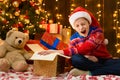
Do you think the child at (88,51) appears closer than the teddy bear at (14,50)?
Yes

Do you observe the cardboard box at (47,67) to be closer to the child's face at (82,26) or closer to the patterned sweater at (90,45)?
the patterned sweater at (90,45)

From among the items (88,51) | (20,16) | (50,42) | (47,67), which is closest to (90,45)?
(88,51)

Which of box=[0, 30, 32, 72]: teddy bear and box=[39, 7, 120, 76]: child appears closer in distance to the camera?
box=[39, 7, 120, 76]: child

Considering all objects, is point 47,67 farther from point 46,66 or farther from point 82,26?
point 82,26

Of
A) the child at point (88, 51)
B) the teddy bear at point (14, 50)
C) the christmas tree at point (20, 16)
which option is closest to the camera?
the child at point (88, 51)

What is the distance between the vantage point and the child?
1731mm

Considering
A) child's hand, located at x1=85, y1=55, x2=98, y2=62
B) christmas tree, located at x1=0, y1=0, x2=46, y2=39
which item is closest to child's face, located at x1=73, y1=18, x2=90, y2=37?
child's hand, located at x1=85, y1=55, x2=98, y2=62

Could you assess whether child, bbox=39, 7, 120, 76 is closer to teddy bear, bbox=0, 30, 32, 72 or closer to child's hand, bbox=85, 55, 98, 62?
child's hand, bbox=85, 55, 98, 62

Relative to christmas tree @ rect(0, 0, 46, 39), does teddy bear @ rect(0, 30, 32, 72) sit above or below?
below

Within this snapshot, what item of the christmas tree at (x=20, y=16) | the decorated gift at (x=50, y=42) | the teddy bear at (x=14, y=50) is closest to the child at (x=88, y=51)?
the decorated gift at (x=50, y=42)

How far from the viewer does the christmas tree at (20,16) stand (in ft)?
9.16

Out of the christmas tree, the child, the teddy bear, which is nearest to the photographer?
the child

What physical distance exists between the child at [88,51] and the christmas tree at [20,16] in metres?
1.08

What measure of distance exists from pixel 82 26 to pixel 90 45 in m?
0.15
